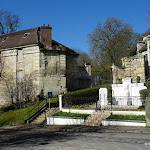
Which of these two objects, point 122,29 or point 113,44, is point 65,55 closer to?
point 113,44

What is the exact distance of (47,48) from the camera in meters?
23.6

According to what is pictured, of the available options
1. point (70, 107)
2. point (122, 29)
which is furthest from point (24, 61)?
point (122, 29)

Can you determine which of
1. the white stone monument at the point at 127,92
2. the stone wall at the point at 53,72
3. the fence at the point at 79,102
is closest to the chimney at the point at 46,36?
the stone wall at the point at 53,72

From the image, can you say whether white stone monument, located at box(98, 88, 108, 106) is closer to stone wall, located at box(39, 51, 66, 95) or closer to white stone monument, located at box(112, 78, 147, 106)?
white stone monument, located at box(112, 78, 147, 106)

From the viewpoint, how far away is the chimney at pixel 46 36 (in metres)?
24.0

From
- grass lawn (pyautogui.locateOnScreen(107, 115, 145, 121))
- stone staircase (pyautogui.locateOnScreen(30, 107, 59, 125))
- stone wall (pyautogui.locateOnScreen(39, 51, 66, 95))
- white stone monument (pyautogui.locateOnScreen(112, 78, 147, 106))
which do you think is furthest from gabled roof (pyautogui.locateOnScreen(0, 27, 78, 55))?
grass lawn (pyautogui.locateOnScreen(107, 115, 145, 121))

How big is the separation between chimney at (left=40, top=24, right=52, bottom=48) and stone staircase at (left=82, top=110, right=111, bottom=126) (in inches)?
442

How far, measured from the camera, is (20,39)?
25953 mm

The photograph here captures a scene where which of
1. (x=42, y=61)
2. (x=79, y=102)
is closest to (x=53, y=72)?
(x=42, y=61)

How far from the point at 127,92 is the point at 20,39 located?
14.4 metres

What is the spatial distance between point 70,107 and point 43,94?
5924mm

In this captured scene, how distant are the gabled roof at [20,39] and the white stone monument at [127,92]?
33.9 feet

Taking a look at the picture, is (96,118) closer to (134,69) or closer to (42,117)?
(42,117)

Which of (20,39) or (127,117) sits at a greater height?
(20,39)
